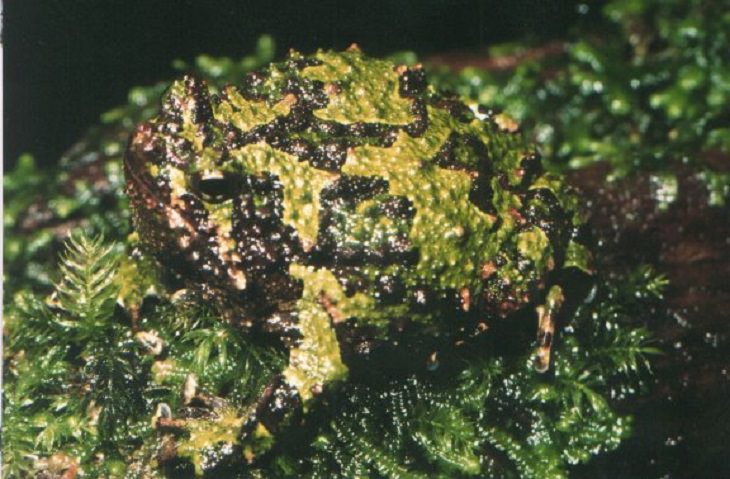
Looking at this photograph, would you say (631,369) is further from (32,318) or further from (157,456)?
(32,318)

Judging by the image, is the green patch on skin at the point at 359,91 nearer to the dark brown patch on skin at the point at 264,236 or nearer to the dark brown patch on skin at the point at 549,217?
the dark brown patch on skin at the point at 264,236

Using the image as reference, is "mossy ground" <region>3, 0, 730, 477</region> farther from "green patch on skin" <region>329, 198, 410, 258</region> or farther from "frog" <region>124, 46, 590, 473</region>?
"green patch on skin" <region>329, 198, 410, 258</region>

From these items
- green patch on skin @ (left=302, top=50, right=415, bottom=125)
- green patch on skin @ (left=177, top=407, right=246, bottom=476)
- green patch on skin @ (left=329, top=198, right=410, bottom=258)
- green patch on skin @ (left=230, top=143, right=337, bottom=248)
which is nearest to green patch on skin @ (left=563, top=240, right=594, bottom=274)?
green patch on skin @ (left=329, top=198, right=410, bottom=258)

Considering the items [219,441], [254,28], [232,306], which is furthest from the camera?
[254,28]

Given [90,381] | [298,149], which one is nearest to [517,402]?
[298,149]

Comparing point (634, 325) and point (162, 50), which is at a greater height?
point (162, 50)

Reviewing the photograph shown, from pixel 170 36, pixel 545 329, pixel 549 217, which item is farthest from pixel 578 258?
pixel 170 36
